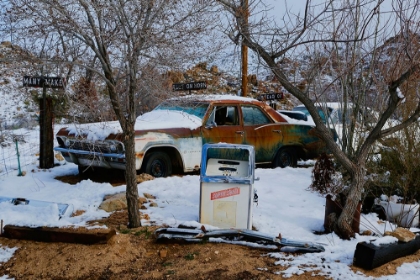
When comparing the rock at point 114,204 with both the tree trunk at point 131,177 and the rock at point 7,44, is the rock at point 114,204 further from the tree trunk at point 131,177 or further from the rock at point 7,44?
the rock at point 7,44

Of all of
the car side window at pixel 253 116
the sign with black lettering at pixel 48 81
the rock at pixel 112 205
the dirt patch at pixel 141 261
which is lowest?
the dirt patch at pixel 141 261

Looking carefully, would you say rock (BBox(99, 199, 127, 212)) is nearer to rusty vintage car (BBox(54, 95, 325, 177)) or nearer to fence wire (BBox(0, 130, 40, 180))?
rusty vintage car (BBox(54, 95, 325, 177))

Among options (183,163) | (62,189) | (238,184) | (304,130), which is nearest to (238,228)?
(238,184)

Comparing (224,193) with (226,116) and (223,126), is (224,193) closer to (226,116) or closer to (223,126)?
(223,126)

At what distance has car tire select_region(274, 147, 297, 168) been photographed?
28.3 feet

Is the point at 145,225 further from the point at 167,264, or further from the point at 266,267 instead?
the point at 266,267

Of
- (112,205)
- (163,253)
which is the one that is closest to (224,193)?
(163,253)

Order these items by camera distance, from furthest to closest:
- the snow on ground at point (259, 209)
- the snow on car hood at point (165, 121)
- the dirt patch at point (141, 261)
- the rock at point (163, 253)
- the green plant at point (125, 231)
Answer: the snow on car hood at point (165, 121)
the green plant at point (125, 231)
the rock at point (163, 253)
the snow on ground at point (259, 209)
the dirt patch at point (141, 261)

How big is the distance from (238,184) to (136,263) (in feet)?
4.54

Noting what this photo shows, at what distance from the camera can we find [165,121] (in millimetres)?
7281

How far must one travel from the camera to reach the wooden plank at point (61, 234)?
405 cm

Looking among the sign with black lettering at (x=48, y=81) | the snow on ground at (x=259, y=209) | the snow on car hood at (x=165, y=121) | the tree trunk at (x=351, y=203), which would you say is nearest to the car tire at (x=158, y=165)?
the snow on ground at (x=259, y=209)

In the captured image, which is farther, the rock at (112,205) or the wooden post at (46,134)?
the wooden post at (46,134)

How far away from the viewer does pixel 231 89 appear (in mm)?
25312
